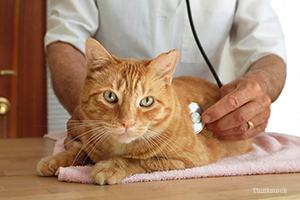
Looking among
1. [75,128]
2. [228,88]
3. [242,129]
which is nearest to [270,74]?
[228,88]

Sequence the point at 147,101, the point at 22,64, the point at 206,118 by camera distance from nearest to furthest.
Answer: the point at 147,101 < the point at 206,118 < the point at 22,64

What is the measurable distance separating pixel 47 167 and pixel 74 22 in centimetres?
109

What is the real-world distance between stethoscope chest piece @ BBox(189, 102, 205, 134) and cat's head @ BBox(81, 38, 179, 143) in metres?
0.15

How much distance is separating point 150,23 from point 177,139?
37.4 inches

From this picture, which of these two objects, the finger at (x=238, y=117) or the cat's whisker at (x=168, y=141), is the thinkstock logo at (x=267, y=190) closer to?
the cat's whisker at (x=168, y=141)

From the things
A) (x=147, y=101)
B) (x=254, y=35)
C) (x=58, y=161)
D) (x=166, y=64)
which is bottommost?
(x=58, y=161)

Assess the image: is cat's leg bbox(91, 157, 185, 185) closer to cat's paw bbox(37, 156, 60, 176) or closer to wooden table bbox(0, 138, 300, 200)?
wooden table bbox(0, 138, 300, 200)

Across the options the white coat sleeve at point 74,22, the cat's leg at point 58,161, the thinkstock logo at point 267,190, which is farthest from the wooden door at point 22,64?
the thinkstock logo at point 267,190

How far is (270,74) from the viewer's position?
1.49m

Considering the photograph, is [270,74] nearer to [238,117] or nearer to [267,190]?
[238,117]

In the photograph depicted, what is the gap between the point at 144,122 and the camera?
0.97 meters

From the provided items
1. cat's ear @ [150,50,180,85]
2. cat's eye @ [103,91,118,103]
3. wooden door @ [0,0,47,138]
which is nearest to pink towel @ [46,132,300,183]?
cat's eye @ [103,91,118,103]

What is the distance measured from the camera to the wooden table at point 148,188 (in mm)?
673

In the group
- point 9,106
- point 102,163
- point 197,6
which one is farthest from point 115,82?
point 9,106
